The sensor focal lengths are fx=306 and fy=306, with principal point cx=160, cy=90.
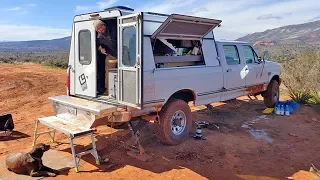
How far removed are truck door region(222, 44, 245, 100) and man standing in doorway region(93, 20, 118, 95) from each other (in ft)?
8.98

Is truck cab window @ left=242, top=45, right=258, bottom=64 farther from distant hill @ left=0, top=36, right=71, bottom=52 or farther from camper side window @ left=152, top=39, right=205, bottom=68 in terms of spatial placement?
distant hill @ left=0, top=36, right=71, bottom=52

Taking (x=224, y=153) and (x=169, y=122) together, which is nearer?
(x=224, y=153)

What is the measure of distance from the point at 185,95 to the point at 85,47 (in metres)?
2.36

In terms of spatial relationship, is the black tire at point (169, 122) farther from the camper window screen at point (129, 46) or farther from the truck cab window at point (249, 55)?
the truck cab window at point (249, 55)

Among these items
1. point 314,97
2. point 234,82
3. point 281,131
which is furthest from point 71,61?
point 314,97

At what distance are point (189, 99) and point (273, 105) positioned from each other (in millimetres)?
4195

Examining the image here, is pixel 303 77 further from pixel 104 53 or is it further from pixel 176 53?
pixel 104 53

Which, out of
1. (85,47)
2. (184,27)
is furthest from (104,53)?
(184,27)

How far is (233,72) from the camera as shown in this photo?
7.64 meters

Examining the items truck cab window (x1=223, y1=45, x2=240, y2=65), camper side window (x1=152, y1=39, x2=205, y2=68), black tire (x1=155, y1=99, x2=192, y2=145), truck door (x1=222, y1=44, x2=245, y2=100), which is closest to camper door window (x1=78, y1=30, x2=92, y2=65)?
camper side window (x1=152, y1=39, x2=205, y2=68)

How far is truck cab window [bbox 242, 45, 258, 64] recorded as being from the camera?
332 inches

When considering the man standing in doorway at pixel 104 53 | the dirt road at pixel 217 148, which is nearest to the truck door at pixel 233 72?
the dirt road at pixel 217 148

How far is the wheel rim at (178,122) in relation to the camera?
6.25 m

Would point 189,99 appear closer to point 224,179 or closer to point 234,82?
point 234,82
